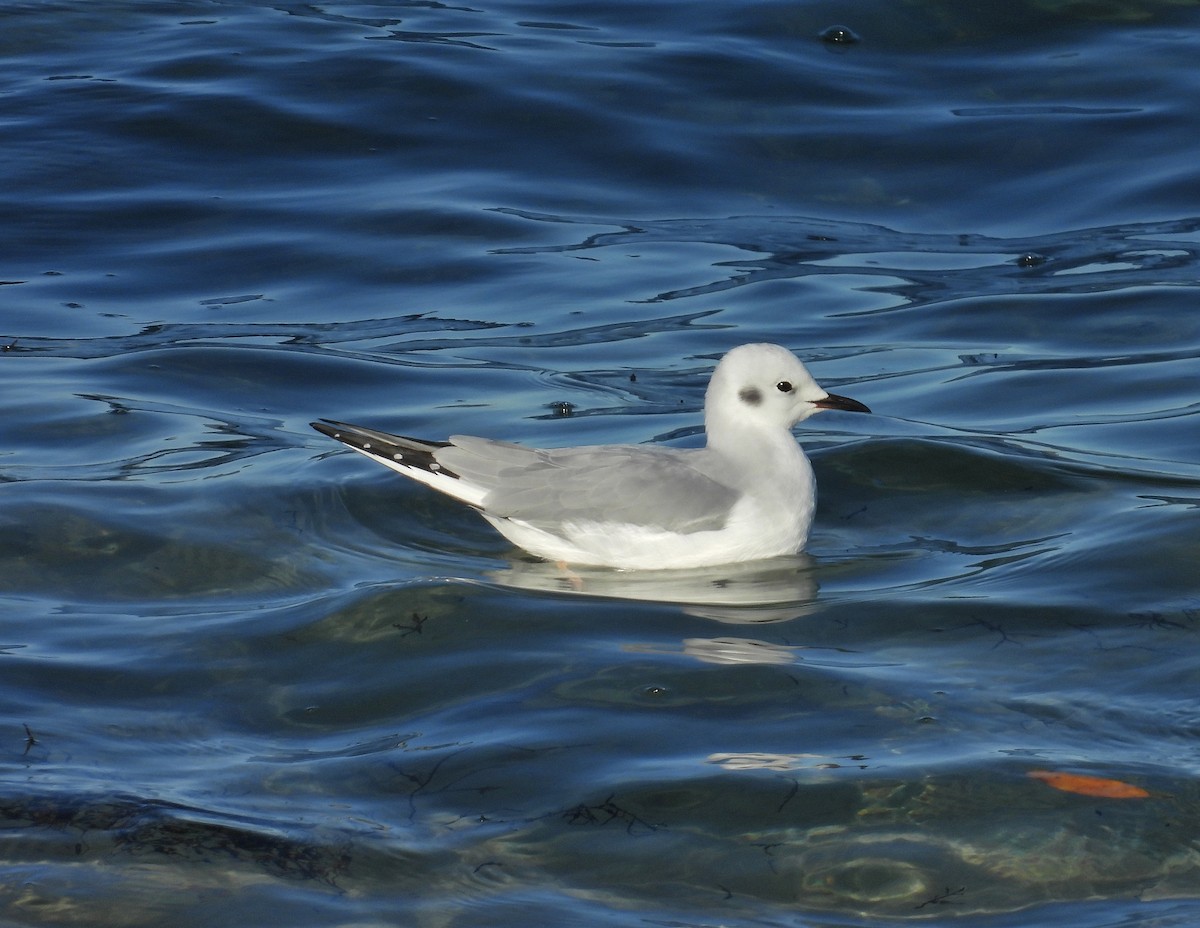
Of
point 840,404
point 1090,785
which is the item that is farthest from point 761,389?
point 1090,785

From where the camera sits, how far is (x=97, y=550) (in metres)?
7.68

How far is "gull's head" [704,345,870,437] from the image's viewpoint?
26.3ft

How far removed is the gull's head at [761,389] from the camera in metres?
8.01

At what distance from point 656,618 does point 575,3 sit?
12247 mm

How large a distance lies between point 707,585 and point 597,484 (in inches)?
25.0

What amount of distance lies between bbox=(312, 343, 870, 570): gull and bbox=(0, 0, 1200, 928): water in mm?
177

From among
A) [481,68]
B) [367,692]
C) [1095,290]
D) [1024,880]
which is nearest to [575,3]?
[481,68]

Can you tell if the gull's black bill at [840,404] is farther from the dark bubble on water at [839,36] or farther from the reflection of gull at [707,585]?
the dark bubble on water at [839,36]

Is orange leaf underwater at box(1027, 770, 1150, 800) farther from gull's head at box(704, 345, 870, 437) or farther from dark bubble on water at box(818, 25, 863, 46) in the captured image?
dark bubble on water at box(818, 25, 863, 46)

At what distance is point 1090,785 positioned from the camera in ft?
17.8

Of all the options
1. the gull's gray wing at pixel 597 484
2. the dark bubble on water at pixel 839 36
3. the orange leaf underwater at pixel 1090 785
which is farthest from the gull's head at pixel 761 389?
the dark bubble on water at pixel 839 36

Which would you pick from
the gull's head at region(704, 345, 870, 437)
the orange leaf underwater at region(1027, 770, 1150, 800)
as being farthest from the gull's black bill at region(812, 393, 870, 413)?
the orange leaf underwater at region(1027, 770, 1150, 800)

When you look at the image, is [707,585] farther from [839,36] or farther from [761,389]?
[839,36]

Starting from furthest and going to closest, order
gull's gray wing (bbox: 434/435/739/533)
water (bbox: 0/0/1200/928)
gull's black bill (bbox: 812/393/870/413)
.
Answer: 1. gull's black bill (bbox: 812/393/870/413)
2. gull's gray wing (bbox: 434/435/739/533)
3. water (bbox: 0/0/1200/928)
